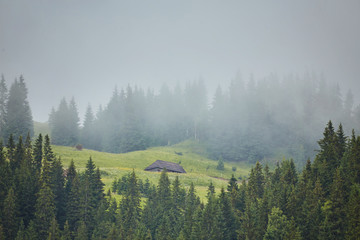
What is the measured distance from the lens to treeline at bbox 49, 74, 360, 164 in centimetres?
10712

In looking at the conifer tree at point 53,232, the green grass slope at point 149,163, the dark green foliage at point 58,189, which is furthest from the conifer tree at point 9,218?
the green grass slope at point 149,163

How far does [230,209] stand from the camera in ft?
132

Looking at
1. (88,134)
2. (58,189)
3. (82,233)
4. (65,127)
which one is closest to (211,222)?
(82,233)

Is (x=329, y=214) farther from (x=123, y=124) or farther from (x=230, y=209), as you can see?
(x=123, y=124)

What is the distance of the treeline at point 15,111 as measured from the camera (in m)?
95.0

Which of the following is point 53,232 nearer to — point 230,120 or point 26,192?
point 26,192

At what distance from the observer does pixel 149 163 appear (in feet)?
281

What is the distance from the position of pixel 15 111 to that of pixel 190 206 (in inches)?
3118

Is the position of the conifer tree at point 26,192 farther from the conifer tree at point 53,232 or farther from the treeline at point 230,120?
the treeline at point 230,120

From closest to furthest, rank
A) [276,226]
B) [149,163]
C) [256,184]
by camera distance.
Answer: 1. [276,226]
2. [256,184]
3. [149,163]

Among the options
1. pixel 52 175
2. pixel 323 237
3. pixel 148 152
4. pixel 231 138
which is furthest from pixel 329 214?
pixel 231 138

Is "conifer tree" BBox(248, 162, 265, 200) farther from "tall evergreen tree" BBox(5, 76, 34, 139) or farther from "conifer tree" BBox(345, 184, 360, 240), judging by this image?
"tall evergreen tree" BBox(5, 76, 34, 139)

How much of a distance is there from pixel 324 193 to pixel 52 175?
117 feet

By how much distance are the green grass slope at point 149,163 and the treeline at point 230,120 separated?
11.1m
